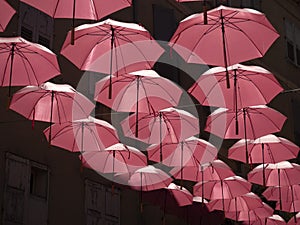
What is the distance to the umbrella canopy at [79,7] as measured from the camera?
35.8ft

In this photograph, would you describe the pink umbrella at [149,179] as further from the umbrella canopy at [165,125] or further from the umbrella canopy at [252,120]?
the umbrella canopy at [252,120]

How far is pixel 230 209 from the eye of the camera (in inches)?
709

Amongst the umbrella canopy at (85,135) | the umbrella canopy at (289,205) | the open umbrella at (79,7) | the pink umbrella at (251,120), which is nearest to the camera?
the open umbrella at (79,7)

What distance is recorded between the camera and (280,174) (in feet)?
55.6

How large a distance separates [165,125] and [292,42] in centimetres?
1532

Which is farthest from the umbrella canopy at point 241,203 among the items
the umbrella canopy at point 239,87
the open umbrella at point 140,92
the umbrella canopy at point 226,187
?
the open umbrella at point 140,92

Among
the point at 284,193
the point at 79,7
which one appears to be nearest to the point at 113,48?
the point at 79,7

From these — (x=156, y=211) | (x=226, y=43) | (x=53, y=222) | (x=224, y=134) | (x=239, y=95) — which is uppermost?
(x=226, y=43)

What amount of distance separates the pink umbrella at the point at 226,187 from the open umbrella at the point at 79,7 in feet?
23.3

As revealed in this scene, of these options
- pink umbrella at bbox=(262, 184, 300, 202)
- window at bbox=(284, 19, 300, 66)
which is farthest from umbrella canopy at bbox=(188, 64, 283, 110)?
window at bbox=(284, 19, 300, 66)

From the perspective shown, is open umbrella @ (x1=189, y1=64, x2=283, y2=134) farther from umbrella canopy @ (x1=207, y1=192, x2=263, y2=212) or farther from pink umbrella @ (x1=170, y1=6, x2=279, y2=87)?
umbrella canopy @ (x1=207, y1=192, x2=263, y2=212)

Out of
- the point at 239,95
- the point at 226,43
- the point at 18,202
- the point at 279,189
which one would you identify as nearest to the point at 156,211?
the point at 279,189

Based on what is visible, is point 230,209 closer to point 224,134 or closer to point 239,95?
point 224,134

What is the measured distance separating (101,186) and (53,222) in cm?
207
